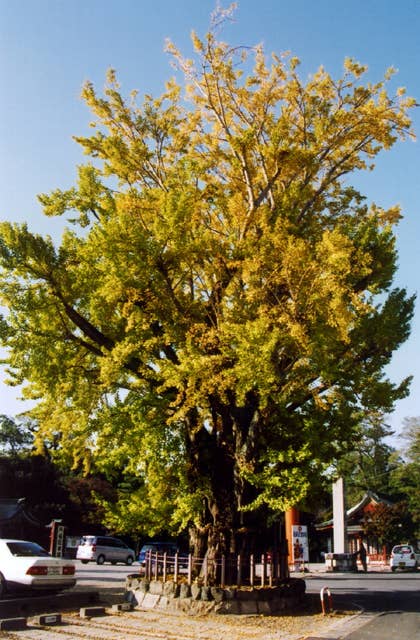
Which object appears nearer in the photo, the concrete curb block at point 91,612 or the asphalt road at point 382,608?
the asphalt road at point 382,608

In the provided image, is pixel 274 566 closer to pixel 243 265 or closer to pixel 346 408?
pixel 346 408

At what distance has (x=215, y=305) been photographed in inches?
604

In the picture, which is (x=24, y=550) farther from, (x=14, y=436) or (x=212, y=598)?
(x=14, y=436)

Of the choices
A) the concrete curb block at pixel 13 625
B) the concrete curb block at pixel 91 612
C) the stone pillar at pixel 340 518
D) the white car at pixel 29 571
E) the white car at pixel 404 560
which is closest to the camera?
the concrete curb block at pixel 13 625

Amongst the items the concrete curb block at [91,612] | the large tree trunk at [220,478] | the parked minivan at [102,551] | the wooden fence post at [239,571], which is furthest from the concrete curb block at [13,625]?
the parked minivan at [102,551]

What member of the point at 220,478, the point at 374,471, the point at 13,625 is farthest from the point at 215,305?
the point at 374,471

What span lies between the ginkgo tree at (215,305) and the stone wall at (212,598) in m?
1.33

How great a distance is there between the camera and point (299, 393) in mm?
14867

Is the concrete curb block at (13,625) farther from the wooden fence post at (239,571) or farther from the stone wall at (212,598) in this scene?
the wooden fence post at (239,571)

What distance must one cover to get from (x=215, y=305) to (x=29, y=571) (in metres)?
8.02

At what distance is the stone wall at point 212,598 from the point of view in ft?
41.8

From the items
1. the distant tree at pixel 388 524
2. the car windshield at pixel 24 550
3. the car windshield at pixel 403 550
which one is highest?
the car windshield at pixel 24 550

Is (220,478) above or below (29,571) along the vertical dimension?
above

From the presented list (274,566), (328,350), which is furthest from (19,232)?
(274,566)
